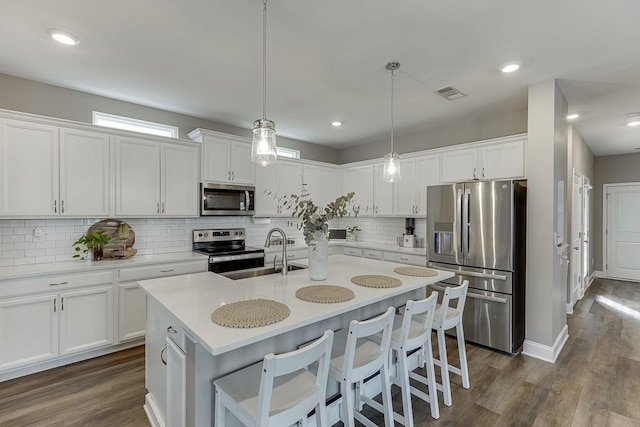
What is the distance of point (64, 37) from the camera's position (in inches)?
91.0

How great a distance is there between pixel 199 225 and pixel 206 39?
8.30 feet

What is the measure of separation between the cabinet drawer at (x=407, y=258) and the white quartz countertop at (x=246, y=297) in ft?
4.63

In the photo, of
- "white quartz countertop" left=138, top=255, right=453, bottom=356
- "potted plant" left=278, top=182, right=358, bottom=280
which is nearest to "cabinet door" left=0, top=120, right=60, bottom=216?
"white quartz countertop" left=138, top=255, right=453, bottom=356

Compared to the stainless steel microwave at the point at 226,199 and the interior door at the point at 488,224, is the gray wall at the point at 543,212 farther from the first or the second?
the stainless steel microwave at the point at 226,199

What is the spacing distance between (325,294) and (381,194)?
134 inches

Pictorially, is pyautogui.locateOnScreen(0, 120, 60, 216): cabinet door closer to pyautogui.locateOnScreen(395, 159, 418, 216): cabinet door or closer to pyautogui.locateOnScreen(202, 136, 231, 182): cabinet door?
pyautogui.locateOnScreen(202, 136, 231, 182): cabinet door

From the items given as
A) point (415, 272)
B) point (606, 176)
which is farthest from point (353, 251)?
point (606, 176)

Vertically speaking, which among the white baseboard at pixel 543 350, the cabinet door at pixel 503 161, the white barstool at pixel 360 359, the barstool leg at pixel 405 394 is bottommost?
the white baseboard at pixel 543 350

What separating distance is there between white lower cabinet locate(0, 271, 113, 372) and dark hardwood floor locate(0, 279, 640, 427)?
0.67 feet

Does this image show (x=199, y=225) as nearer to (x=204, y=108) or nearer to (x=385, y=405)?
(x=204, y=108)

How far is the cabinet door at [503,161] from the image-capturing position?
351 cm

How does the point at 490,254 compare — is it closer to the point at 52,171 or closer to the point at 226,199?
the point at 226,199

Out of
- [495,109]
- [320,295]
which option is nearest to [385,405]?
[320,295]

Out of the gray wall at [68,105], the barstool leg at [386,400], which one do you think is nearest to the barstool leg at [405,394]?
the barstool leg at [386,400]
